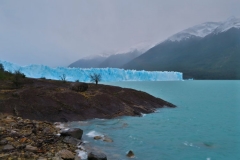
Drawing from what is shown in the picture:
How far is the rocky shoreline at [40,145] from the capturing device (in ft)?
38.9

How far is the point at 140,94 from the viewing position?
3909 cm

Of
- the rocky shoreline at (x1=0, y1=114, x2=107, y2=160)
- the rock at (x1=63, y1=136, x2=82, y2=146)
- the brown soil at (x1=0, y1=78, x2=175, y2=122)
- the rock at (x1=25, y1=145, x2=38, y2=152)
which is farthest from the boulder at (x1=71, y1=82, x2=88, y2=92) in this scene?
the rock at (x1=25, y1=145, x2=38, y2=152)

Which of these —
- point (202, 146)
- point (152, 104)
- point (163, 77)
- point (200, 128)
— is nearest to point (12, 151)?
point (202, 146)

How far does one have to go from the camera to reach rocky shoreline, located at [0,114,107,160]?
11.9 meters

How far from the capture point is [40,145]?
13555mm

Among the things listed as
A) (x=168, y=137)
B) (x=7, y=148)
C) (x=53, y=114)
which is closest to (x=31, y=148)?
(x=7, y=148)

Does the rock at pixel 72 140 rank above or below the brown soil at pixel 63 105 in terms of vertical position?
below

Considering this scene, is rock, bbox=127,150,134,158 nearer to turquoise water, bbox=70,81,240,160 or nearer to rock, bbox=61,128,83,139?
turquoise water, bbox=70,81,240,160

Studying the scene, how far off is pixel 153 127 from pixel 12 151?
14.9 meters

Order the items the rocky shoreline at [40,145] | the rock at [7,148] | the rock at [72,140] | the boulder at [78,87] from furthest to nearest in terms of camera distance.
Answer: the boulder at [78,87], the rock at [72,140], the rock at [7,148], the rocky shoreline at [40,145]

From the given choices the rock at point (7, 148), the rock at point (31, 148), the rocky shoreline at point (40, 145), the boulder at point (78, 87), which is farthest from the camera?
the boulder at point (78, 87)

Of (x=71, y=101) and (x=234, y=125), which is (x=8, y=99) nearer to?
(x=71, y=101)

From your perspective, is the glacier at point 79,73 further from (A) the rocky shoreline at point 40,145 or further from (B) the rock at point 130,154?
(B) the rock at point 130,154

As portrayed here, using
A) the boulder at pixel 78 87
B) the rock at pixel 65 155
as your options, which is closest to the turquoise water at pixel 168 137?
the rock at pixel 65 155
